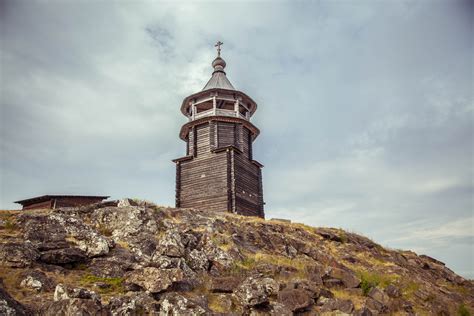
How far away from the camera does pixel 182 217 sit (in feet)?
72.1

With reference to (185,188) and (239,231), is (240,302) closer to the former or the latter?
(239,231)

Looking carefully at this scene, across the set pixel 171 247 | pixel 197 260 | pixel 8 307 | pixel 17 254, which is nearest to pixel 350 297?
pixel 197 260

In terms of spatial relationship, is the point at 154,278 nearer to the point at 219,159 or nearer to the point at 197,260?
the point at 197,260

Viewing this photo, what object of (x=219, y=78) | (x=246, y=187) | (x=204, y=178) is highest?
(x=219, y=78)

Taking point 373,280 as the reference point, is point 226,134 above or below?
above

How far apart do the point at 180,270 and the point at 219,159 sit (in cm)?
1904

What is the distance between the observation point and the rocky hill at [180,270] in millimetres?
11156

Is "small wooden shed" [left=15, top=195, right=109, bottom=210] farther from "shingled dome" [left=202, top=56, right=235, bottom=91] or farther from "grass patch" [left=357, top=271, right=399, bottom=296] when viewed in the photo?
"grass patch" [left=357, top=271, right=399, bottom=296]

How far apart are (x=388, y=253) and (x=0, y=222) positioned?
26.3 meters

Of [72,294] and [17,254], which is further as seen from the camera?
[17,254]

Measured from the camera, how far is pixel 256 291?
499 inches

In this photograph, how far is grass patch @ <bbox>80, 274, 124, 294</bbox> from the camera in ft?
41.4

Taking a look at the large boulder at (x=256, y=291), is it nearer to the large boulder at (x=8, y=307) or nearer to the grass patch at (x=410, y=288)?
the large boulder at (x=8, y=307)

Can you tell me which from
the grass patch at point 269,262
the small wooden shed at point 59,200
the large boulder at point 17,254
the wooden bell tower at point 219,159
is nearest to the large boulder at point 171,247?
the grass patch at point 269,262
